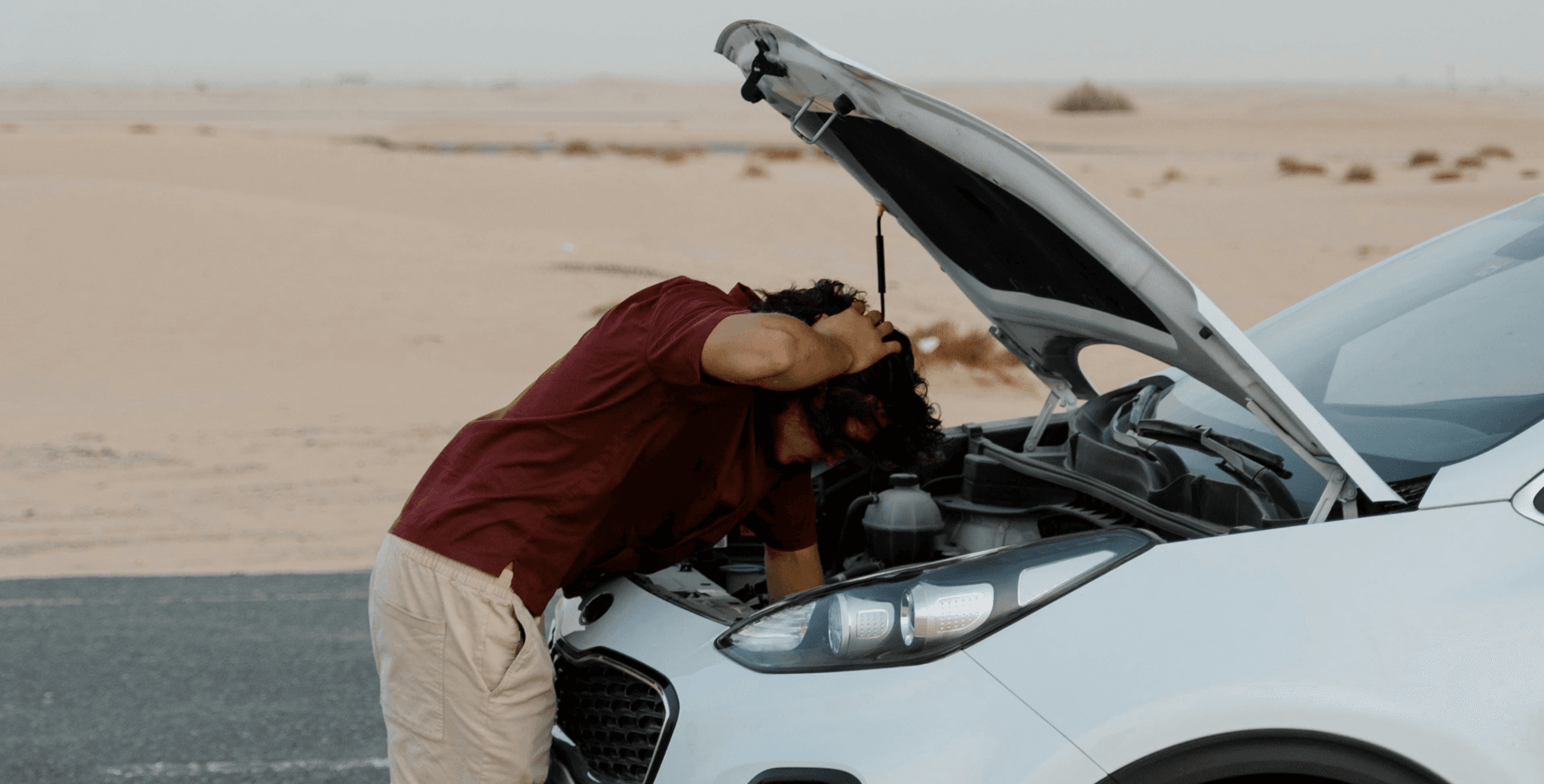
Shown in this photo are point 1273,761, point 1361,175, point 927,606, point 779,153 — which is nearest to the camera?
point 1273,761

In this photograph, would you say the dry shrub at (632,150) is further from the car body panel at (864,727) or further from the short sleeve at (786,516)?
the car body panel at (864,727)

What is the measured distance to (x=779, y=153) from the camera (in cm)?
4528

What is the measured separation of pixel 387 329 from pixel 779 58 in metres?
14.5

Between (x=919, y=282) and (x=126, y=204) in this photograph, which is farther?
(x=126, y=204)

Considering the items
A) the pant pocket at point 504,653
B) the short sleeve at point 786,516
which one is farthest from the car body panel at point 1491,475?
the pant pocket at point 504,653

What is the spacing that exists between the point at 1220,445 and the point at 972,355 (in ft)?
34.0

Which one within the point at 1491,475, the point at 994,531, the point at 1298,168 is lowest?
the point at 994,531

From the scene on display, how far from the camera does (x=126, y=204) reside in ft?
71.9

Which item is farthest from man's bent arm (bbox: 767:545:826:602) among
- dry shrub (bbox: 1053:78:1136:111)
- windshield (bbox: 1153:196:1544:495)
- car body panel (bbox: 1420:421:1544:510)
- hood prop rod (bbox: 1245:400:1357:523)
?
dry shrub (bbox: 1053:78:1136:111)

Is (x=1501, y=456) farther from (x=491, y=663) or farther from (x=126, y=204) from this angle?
(x=126, y=204)

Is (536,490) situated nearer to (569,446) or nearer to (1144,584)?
(569,446)

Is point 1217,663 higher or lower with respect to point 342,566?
higher

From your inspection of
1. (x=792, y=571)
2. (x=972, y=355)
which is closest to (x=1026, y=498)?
(x=792, y=571)

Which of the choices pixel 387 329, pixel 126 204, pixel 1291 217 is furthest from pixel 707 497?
pixel 1291 217
